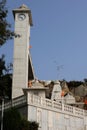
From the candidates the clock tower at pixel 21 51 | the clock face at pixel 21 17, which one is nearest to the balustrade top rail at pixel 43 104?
the clock tower at pixel 21 51

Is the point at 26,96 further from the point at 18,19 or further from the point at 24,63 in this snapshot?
the point at 18,19

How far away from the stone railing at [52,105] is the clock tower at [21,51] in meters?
7.52

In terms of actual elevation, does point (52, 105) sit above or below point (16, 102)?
below

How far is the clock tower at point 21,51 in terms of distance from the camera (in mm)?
38062

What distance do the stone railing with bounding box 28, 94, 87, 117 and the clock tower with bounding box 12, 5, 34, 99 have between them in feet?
24.7

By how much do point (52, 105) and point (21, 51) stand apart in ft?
36.6

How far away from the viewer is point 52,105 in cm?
2972

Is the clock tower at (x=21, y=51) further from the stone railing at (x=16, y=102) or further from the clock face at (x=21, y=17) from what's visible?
the stone railing at (x=16, y=102)

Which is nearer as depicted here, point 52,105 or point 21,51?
point 52,105

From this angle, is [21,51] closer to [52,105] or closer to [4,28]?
[52,105]

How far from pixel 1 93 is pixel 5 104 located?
2843 millimetres

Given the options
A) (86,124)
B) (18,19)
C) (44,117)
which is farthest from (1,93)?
(18,19)

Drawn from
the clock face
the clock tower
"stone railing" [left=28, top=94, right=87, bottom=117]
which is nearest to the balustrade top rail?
"stone railing" [left=28, top=94, right=87, bottom=117]

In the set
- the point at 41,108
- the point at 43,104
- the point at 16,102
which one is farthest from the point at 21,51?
the point at 41,108
